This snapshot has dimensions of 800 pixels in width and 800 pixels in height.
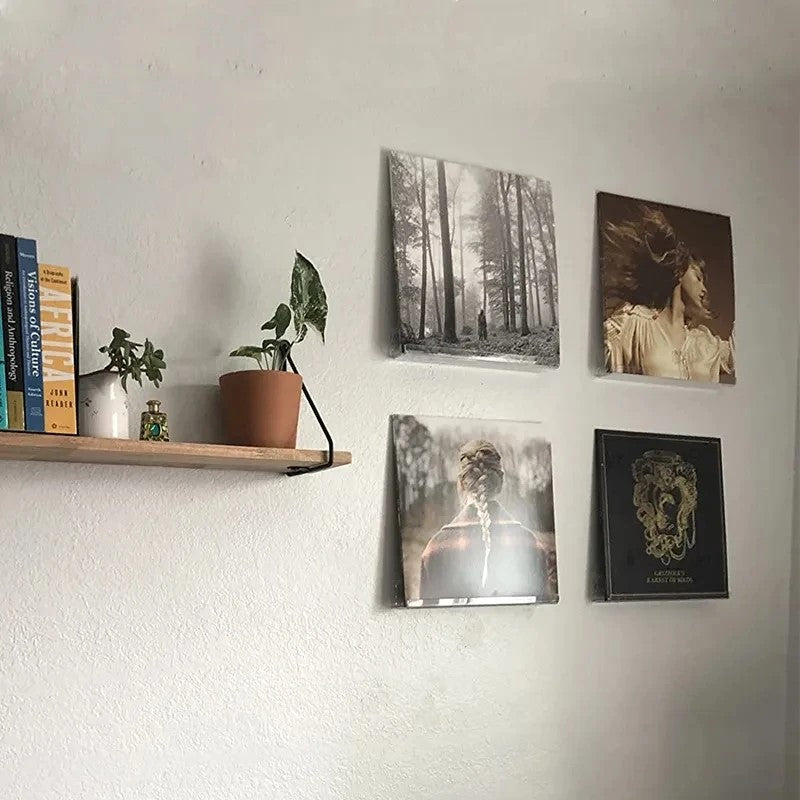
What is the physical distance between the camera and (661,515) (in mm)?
2246

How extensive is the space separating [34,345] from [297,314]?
43 cm

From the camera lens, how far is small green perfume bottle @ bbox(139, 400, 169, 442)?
1689 mm

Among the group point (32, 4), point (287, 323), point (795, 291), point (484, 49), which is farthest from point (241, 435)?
point (795, 291)

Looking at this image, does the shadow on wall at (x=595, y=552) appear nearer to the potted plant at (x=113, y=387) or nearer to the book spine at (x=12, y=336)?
the potted plant at (x=113, y=387)

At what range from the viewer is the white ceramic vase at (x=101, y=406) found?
5.27 feet

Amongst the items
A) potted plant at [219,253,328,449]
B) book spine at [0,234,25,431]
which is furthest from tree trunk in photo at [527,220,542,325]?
book spine at [0,234,25,431]

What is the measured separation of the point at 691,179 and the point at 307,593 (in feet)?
4.02

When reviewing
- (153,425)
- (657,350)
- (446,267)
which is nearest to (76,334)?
(153,425)

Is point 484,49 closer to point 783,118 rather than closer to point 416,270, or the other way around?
point 416,270

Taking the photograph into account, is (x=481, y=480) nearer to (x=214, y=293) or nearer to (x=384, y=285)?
(x=384, y=285)

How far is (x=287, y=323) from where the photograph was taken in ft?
5.85

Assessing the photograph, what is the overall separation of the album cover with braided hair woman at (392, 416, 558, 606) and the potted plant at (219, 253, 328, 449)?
0.27 metres

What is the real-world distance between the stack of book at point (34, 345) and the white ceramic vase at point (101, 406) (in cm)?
5

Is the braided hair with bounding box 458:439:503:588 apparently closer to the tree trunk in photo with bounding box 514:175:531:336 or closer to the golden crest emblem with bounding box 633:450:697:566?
the tree trunk in photo with bounding box 514:175:531:336
